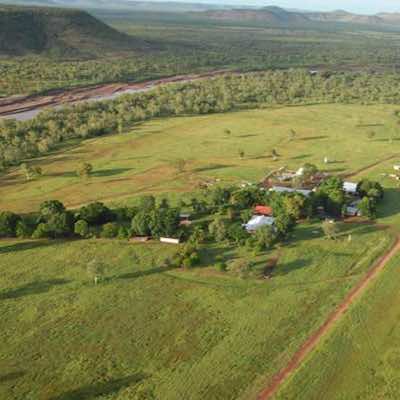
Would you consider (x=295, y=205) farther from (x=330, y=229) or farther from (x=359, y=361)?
(x=359, y=361)

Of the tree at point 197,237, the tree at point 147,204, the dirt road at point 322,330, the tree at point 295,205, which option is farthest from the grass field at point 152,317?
the tree at point 147,204

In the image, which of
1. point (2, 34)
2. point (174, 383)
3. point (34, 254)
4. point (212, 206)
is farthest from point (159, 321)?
point (2, 34)

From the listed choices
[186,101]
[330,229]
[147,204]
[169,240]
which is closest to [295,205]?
[330,229]

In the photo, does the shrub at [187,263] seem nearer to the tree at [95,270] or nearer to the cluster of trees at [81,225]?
the cluster of trees at [81,225]

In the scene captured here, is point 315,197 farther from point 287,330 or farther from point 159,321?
point 159,321

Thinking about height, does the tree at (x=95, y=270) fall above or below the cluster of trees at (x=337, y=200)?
below

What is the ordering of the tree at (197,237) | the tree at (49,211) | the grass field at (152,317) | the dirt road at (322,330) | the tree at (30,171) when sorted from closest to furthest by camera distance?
the dirt road at (322,330), the grass field at (152,317), the tree at (197,237), the tree at (49,211), the tree at (30,171)

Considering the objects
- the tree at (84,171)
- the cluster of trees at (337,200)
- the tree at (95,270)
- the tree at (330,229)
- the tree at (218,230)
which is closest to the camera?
the tree at (95,270)
